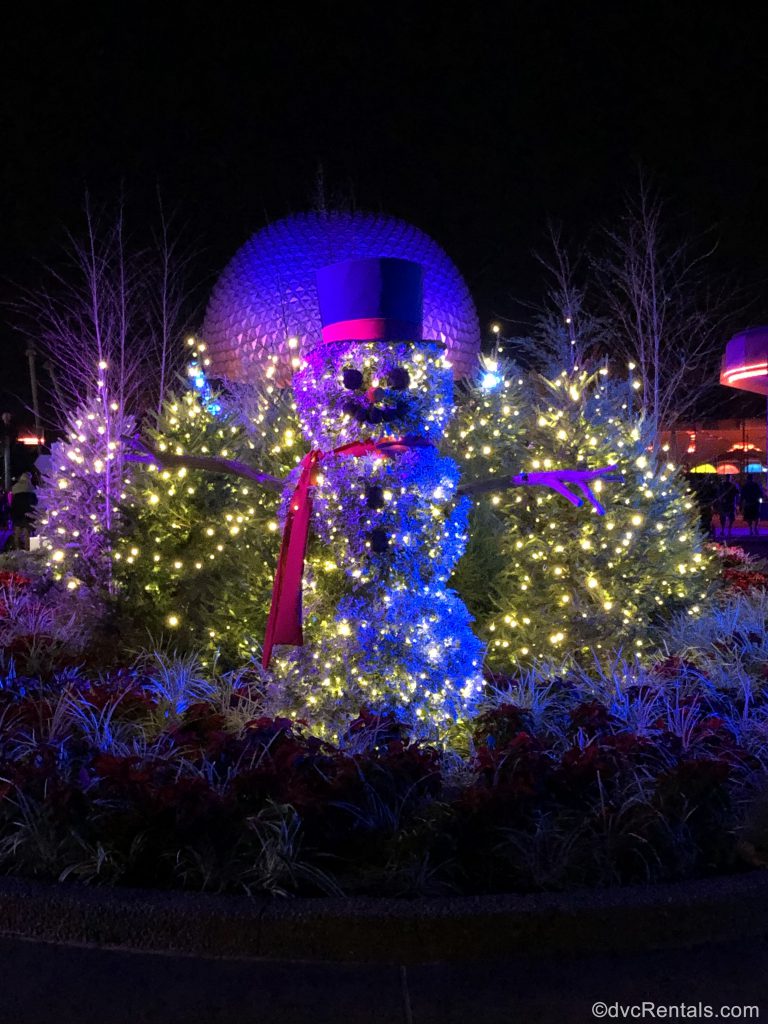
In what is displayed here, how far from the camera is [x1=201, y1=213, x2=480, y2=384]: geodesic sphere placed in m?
25.0

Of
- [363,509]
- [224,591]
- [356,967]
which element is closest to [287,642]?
[363,509]

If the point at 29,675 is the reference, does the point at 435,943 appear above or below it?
below

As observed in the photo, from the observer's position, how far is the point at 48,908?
3.75 metres

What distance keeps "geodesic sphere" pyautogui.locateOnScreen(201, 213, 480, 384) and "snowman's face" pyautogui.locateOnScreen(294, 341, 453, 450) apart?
19.0m

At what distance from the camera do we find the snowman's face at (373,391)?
17.1 ft

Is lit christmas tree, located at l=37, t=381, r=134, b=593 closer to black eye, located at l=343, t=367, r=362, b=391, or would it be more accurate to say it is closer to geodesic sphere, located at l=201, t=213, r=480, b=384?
black eye, located at l=343, t=367, r=362, b=391

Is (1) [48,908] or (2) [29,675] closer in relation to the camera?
(1) [48,908]

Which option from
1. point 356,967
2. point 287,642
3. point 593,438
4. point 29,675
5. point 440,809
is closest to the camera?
point 356,967

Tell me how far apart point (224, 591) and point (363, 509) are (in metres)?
3.02

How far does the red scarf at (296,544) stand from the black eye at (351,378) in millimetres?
296

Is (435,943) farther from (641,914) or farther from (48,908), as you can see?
(48,908)

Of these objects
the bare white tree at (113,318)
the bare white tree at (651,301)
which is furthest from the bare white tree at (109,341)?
the bare white tree at (651,301)

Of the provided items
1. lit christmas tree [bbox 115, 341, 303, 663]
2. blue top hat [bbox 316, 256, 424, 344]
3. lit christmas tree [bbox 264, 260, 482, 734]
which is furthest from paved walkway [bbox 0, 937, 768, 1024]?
lit christmas tree [bbox 115, 341, 303, 663]

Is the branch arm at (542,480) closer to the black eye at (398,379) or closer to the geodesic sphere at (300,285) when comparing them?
the black eye at (398,379)
